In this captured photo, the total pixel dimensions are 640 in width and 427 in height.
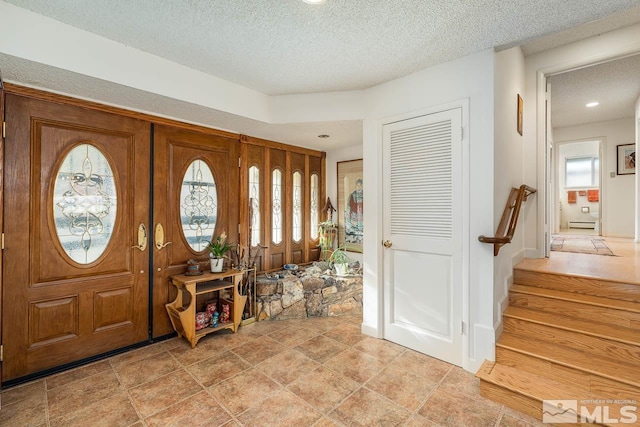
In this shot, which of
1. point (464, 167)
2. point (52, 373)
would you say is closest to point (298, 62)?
point (464, 167)

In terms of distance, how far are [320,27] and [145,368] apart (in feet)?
10.1

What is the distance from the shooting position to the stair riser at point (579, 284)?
2174 mm

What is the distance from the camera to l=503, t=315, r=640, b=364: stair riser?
1.94 meters

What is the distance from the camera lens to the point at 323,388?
2.16m

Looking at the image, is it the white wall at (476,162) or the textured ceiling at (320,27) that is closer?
the textured ceiling at (320,27)

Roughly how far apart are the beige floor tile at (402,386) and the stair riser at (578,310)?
1101 millimetres

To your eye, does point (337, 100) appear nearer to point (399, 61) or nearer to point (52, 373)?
point (399, 61)

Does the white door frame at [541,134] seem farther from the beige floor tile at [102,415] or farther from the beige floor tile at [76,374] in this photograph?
the beige floor tile at [76,374]

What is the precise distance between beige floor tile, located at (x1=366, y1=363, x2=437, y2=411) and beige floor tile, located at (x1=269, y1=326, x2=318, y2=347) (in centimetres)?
93

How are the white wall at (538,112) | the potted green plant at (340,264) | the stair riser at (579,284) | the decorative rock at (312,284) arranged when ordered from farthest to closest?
the potted green plant at (340,264) → the decorative rock at (312,284) → the white wall at (538,112) → the stair riser at (579,284)

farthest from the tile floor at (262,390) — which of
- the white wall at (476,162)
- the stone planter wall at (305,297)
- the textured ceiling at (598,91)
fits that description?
the textured ceiling at (598,91)

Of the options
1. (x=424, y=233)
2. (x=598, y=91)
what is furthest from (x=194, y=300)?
(x=598, y=91)

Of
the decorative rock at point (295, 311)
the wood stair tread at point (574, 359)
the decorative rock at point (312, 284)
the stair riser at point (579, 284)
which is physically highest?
the stair riser at point (579, 284)

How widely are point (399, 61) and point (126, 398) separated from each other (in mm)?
3413
